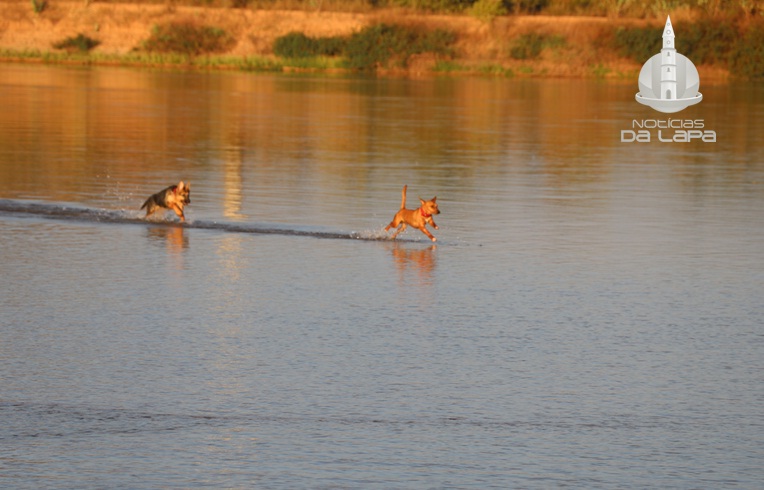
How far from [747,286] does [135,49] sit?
2398 inches

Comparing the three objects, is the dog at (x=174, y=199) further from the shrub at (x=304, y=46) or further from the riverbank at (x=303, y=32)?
the shrub at (x=304, y=46)

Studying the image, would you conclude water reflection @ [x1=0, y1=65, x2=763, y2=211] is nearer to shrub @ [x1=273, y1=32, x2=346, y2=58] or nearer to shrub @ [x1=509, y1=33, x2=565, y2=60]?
shrub @ [x1=273, y1=32, x2=346, y2=58]

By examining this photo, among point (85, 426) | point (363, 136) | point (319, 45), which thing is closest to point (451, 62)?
point (319, 45)

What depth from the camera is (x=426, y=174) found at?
22344 mm

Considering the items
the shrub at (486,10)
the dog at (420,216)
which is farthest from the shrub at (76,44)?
the dog at (420,216)

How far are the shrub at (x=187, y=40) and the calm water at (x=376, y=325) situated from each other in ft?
155

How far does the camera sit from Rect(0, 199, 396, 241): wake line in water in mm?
15383

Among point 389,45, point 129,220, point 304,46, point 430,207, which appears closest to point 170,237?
point 129,220

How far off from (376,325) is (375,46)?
201ft

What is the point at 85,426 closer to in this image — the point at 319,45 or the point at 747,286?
the point at 747,286

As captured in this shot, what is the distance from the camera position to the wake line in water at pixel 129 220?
15.4 meters

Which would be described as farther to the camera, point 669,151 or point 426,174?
point 669,151

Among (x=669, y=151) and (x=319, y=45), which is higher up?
(x=319, y=45)

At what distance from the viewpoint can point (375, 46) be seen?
233 ft
